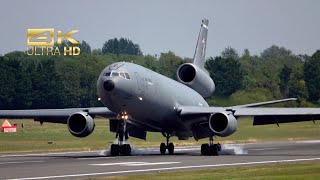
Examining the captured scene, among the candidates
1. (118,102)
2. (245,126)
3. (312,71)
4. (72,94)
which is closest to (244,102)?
(245,126)

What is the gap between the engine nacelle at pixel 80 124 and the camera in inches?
1861

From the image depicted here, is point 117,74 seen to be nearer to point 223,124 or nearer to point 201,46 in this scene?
point 223,124

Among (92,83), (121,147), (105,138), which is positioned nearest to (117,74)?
(121,147)

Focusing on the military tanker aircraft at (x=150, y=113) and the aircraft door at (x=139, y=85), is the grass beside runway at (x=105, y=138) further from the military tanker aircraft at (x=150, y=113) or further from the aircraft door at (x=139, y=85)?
the aircraft door at (x=139, y=85)

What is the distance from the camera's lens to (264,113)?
1877 inches

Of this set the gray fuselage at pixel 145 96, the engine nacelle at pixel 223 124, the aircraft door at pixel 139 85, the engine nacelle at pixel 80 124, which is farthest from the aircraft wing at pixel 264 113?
the engine nacelle at pixel 80 124

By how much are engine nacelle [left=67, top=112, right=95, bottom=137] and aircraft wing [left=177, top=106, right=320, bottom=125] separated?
5158mm

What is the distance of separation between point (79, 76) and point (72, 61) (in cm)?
1617

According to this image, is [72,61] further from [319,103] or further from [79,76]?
[319,103]

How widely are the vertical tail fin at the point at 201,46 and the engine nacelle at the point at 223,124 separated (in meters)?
14.3

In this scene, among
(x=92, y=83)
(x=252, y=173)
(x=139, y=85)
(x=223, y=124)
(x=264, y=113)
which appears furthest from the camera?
(x=92, y=83)

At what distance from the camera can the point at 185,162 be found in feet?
130

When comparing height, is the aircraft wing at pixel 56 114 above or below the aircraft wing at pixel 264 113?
above

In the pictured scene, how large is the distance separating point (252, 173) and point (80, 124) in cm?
1677
